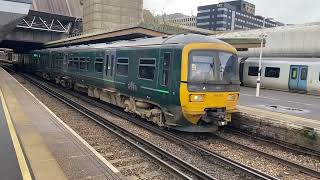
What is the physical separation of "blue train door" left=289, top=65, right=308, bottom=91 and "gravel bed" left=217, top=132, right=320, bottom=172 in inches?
566

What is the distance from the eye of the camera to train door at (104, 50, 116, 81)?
16661mm

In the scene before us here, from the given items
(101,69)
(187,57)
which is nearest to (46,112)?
(101,69)

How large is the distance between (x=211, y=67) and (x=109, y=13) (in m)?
33.0

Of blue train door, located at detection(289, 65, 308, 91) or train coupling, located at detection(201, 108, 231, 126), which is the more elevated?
blue train door, located at detection(289, 65, 308, 91)

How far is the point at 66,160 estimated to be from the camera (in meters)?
8.56

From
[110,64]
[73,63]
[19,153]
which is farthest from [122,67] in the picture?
[73,63]

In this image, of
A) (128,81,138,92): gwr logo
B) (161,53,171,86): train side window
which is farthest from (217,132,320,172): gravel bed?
(128,81,138,92): gwr logo

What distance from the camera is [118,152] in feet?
33.9

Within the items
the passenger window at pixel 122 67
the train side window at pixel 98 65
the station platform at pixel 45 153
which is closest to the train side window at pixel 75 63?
the train side window at pixel 98 65

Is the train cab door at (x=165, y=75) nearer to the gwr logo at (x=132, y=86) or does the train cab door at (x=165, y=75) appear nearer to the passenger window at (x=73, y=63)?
the gwr logo at (x=132, y=86)

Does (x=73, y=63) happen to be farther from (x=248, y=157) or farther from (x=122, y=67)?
(x=248, y=157)

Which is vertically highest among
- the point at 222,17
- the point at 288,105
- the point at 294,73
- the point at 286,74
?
the point at 222,17

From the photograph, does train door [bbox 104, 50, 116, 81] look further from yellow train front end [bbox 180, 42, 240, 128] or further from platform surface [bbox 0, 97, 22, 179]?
platform surface [bbox 0, 97, 22, 179]

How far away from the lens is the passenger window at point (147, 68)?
12.9m
